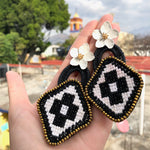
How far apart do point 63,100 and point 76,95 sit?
134mm

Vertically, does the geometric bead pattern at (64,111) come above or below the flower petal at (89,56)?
below

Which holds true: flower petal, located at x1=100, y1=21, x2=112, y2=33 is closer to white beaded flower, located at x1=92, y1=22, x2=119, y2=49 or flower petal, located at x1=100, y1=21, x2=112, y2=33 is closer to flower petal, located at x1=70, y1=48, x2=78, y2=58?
white beaded flower, located at x1=92, y1=22, x2=119, y2=49

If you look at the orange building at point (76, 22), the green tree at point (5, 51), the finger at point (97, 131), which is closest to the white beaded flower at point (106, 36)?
the finger at point (97, 131)

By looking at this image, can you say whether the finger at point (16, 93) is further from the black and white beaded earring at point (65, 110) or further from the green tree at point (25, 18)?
the green tree at point (25, 18)

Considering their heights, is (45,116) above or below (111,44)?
below

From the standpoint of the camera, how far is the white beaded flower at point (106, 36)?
1423 mm

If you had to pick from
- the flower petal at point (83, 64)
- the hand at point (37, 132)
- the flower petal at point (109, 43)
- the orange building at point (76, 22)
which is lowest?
the hand at point (37, 132)

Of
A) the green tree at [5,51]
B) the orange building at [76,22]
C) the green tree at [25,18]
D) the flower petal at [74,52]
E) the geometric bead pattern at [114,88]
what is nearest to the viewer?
the geometric bead pattern at [114,88]

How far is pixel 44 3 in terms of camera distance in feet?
44.0

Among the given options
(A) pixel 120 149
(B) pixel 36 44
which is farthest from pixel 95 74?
(B) pixel 36 44

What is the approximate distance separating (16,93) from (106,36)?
1.15 m

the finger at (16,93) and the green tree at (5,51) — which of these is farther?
the green tree at (5,51)

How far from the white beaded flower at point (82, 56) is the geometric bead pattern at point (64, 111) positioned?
23 cm

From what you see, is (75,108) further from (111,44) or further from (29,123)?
(111,44)
